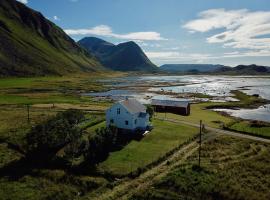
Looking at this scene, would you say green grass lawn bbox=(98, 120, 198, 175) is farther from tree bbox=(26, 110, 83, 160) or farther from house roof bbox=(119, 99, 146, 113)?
tree bbox=(26, 110, 83, 160)

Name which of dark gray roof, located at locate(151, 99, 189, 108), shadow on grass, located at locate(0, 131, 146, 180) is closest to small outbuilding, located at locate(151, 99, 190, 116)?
dark gray roof, located at locate(151, 99, 189, 108)

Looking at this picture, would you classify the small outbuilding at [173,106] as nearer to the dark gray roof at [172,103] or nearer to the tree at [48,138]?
the dark gray roof at [172,103]

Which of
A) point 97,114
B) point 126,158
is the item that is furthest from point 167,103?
point 126,158

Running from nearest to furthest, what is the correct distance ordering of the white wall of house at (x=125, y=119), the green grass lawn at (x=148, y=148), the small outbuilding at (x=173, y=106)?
the green grass lawn at (x=148, y=148) → the white wall of house at (x=125, y=119) → the small outbuilding at (x=173, y=106)

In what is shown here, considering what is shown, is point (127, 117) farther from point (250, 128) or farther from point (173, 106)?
point (173, 106)

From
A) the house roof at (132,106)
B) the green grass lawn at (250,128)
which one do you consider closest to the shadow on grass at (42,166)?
the house roof at (132,106)

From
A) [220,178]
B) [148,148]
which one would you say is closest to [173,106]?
[148,148]

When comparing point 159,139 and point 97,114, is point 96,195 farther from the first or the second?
point 97,114
